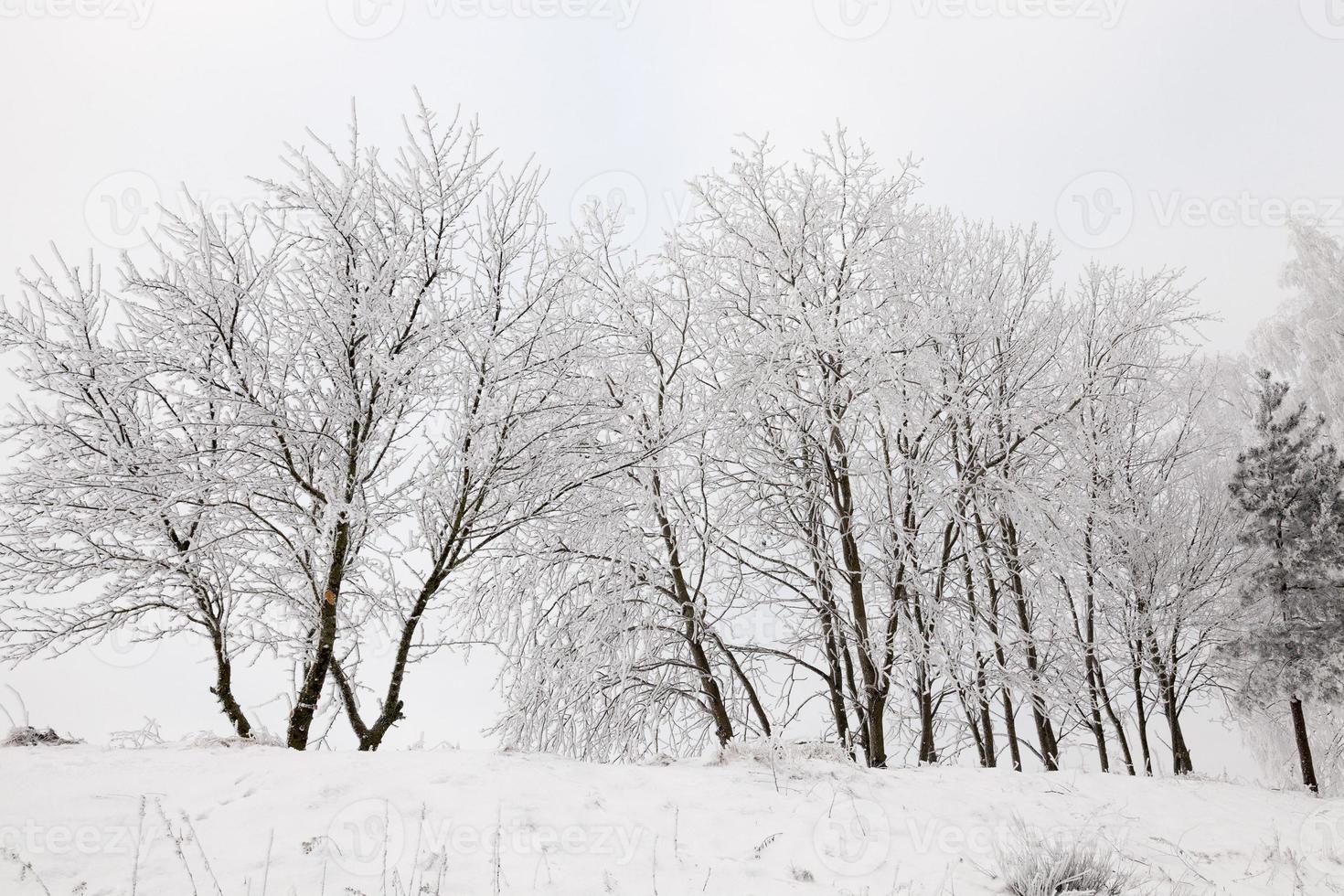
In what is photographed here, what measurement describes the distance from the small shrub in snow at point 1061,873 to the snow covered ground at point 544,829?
0.35ft

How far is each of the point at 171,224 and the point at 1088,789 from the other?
8.46 m

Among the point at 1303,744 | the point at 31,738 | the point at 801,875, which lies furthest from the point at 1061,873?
the point at 1303,744

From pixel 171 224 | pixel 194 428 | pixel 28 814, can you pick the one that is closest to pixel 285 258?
pixel 171 224

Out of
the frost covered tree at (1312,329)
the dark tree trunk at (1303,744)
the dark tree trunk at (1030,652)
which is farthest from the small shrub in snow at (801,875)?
the frost covered tree at (1312,329)

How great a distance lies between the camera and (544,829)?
130 inches

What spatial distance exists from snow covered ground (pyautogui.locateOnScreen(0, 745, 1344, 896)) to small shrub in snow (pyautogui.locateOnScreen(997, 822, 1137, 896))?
0.11 metres

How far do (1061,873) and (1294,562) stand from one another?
37.0 ft

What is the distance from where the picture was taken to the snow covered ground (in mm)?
2877

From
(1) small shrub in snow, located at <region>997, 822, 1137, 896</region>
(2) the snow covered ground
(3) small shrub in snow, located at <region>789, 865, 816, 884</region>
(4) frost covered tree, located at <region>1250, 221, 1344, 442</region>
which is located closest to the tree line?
(2) the snow covered ground

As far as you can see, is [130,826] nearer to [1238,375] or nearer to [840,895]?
[840,895]

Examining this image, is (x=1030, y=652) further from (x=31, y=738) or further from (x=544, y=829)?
(x=31, y=738)

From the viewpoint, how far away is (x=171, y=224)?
17.4 feet

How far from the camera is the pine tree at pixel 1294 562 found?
10422mm

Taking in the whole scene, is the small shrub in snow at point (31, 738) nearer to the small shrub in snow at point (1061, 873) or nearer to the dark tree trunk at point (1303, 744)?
the small shrub in snow at point (1061, 873)
